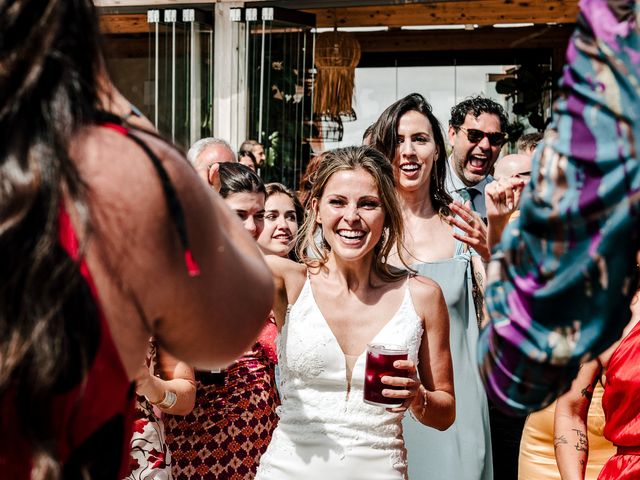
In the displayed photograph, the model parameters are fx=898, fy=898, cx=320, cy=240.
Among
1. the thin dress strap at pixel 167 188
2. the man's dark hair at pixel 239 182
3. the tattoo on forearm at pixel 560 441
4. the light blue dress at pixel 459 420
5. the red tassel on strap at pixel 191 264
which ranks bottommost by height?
the light blue dress at pixel 459 420

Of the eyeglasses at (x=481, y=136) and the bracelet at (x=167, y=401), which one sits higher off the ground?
the eyeglasses at (x=481, y=136)

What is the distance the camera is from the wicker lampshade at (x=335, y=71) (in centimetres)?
899

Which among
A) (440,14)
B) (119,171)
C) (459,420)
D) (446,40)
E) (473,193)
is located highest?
(440,14)

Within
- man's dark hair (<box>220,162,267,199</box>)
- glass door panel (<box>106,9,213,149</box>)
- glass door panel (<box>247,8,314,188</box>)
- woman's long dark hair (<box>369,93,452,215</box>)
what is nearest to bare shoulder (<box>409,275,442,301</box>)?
man's dark hair (<box>220,162,267,199</box>)

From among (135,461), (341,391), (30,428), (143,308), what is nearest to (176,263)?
(143,308)

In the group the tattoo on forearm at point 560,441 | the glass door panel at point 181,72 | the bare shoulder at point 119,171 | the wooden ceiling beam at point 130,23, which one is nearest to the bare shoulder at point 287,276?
the tattoo on forearm at point 560,441

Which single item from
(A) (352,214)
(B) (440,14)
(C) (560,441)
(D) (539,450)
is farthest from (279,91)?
(C) (560,441)

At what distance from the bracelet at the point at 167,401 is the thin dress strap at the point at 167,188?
6.65 ft

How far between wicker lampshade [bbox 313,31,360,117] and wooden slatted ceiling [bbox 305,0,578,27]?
0.26 meters

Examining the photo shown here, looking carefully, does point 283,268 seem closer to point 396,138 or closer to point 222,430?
point 222,430

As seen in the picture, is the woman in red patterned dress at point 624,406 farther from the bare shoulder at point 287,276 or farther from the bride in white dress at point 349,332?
the bare shoulder at point 287,276

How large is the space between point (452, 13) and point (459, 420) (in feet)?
19.7

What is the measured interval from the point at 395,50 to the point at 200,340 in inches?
385

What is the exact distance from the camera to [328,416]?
9.29ft
